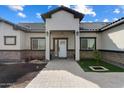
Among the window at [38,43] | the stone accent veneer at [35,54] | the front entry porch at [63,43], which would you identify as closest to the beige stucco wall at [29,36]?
the window at [38,43]

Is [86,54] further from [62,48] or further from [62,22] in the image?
[62,22]

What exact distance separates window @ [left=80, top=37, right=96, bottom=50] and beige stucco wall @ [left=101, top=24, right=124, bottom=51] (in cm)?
157

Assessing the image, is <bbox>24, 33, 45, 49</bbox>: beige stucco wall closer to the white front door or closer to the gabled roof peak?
the white front door

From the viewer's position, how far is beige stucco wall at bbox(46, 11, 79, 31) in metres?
19.0

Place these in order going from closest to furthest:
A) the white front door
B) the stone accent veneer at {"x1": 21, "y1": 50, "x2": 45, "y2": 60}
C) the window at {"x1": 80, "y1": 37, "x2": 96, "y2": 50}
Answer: the stone accent veneer at {"x1": 21, "y1": 50, "x2": 45, "y2": 60}
the window at {"x1": 80, "y1": 37, "x2": 96, "y2": 50}
the white front door

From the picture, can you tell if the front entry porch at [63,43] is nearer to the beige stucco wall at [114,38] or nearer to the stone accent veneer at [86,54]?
the stone accent veneer at [86,54]

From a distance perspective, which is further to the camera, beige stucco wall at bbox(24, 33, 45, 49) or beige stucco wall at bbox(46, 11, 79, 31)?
beige stucco wall at bbox(24, 33, 45, 49)

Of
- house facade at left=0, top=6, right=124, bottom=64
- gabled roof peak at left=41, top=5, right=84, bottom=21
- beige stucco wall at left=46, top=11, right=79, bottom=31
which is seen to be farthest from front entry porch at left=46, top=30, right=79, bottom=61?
gabled roof peak at left=41, top=5, right=84, bottom=21

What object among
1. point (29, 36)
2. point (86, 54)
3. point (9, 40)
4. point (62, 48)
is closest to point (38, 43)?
point (29, 36)

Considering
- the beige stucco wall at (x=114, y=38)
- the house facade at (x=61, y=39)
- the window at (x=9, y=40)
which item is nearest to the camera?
the beige stucco wall at (x=114, y=38)

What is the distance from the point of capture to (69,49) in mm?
21750

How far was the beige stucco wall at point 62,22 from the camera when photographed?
19031mm
